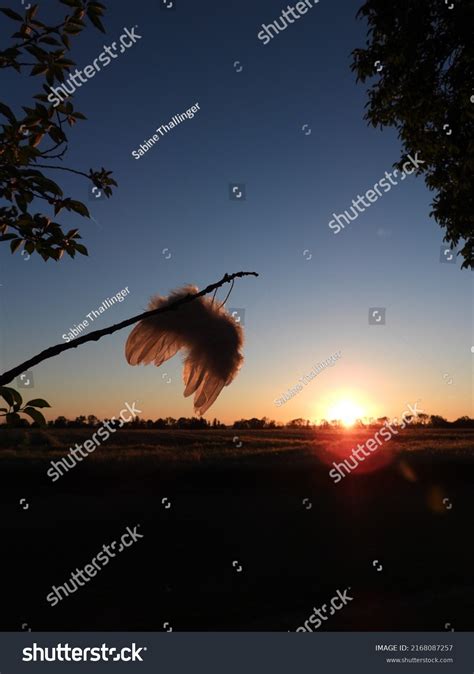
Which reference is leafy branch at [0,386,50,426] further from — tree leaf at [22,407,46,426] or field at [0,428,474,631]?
field at [0,428,474,631]

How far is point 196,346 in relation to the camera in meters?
5.32

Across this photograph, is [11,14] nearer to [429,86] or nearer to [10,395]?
[10,395]

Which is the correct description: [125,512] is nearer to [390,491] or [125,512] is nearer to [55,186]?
[390,491]

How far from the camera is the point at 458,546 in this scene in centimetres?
1391

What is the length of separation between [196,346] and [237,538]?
948 centimetres

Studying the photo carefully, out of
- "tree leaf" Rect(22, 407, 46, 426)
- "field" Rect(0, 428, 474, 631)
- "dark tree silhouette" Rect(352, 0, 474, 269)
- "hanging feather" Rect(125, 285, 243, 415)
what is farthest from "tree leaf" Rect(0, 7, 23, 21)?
"dark tree silhouette" Rect(352, 0, 474, 269)

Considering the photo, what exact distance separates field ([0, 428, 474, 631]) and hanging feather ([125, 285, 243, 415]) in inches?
59.4

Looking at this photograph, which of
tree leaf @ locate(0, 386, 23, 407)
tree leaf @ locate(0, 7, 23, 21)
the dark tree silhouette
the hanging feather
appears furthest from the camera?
the dark tree silhouette

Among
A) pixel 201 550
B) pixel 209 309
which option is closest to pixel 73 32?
pixel 209 309

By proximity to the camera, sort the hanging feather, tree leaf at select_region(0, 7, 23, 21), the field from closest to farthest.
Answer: tree leaf at select_region(0, 7, 23, 21) → the hanging feather → the field

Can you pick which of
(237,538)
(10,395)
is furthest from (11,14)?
(237,538)

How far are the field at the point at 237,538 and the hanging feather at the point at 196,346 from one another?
4.95ft

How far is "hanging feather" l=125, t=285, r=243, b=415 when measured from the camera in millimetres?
5266

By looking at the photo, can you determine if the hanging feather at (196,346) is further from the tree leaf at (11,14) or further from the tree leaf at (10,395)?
the tree leaf at (11,14)
